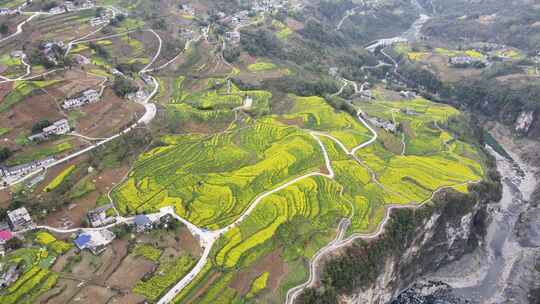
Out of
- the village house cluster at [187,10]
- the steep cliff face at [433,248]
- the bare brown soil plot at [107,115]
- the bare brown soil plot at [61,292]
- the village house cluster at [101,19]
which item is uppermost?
the village house cluster at [101,19]

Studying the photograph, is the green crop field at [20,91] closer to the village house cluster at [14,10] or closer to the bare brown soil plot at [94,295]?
the village house cluster at [14,10]

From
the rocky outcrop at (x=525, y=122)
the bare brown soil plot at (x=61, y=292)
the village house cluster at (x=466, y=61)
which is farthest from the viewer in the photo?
the village house cluster at (x=466, y=61)

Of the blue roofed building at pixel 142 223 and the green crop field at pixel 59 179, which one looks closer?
the blue roofed building at pixel 142 223

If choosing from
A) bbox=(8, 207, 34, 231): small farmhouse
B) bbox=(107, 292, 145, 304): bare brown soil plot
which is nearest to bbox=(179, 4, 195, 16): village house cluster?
bbox=(8, 207, 34, 231): small farmhouse

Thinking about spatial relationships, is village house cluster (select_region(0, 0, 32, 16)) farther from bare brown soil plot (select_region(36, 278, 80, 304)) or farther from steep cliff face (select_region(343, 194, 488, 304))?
steep cliff face (select_region(343, 194, 488, 304))

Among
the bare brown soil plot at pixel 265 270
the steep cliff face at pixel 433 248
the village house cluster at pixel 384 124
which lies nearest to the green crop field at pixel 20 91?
the bare brown soil plot at pixel 265 270

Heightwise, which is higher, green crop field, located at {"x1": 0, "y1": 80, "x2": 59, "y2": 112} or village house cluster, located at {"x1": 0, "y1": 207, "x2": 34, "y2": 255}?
green crop field, located at {"x1": 0, "y1": 80, "x2": 59, "y2": 112}

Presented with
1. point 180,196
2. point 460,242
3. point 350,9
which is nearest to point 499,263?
point 460,242
